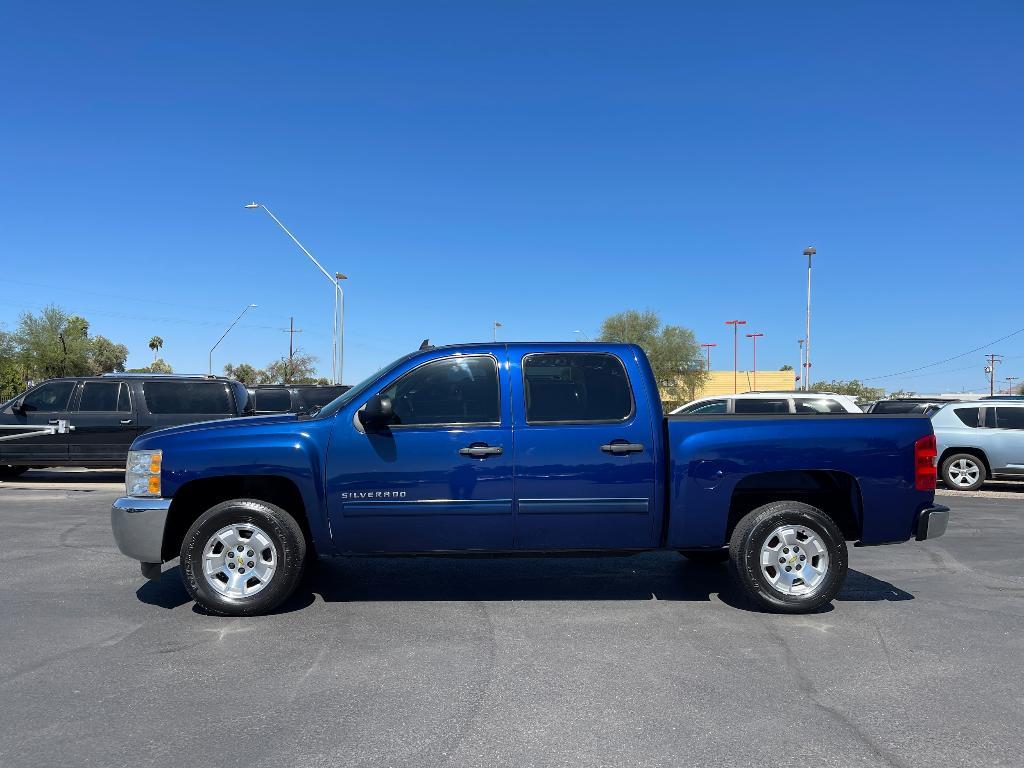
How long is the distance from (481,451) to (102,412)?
10520 millimetres

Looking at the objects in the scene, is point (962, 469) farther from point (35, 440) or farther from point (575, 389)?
point (35, 440)

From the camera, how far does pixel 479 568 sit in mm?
6797

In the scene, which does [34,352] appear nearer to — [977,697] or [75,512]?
[75,512]

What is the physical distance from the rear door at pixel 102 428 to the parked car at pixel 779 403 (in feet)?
32.2

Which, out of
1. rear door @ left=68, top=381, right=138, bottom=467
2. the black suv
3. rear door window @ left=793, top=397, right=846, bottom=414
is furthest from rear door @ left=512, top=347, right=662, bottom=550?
rear door @ left=68, top=381, right=138, bottom=467

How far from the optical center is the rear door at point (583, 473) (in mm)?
5211

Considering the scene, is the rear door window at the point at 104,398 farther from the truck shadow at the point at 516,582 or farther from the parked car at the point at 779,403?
the parked car at the point at 779,403

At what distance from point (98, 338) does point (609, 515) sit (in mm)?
74561

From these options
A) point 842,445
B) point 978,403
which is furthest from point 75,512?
point 978,403

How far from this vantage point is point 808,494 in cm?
570

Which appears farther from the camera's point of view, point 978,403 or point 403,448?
point 978,403

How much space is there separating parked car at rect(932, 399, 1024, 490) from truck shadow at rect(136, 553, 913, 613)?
319 inches

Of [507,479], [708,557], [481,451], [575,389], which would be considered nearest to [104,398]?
[481,451]

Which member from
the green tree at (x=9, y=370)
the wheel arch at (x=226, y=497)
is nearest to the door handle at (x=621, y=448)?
the wheel arch at (x=226, y=497)
